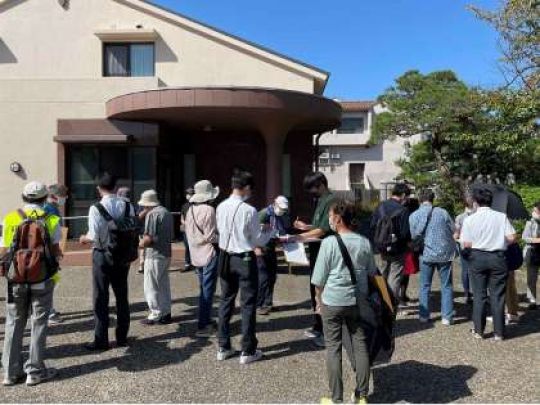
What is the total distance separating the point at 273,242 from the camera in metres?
6.35

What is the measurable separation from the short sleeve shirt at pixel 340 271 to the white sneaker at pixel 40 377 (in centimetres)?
256

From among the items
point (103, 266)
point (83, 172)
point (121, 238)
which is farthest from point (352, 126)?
point (103, 266)

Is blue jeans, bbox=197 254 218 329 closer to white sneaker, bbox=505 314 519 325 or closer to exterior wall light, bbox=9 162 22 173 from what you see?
white sneaker, bbox=505 314 519 325

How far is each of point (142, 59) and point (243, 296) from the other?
11235mm

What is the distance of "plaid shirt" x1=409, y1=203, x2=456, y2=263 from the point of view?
618cm

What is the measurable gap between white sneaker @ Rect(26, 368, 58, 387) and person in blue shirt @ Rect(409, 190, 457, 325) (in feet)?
13.9

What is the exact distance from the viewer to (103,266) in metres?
5.14

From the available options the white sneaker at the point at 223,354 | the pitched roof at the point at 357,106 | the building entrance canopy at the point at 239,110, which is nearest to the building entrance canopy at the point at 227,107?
the building entrance canopy at the point at 239,110

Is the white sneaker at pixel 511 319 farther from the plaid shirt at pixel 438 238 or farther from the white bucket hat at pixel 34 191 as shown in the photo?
the white bucket hat at pixel 34 191

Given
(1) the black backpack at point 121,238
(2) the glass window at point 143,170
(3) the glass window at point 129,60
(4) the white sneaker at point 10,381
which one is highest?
(3) the glass window at point 129,60

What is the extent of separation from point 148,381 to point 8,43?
12640 millimetres

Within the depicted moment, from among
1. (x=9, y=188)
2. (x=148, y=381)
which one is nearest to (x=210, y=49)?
(x=9, y=188)

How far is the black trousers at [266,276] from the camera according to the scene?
21.5ft

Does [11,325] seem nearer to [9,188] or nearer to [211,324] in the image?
[211,324]
